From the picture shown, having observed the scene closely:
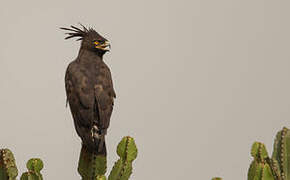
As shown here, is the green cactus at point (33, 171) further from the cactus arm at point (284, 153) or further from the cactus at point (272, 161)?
the cactus arm at point (284, 153)

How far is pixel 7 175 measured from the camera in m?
3.91

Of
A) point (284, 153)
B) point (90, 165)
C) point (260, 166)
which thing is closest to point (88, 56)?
point (90, 165)

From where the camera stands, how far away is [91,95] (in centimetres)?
411

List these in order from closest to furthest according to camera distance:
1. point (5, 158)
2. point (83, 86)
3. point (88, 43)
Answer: point (5, 158) → point (83, 86) → point (88, 43)

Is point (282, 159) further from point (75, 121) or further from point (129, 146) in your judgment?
point (75, 121)

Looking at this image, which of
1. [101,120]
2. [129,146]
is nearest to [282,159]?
[129,146]

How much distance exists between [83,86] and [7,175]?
3.65ft

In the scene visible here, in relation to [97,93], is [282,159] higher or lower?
lower

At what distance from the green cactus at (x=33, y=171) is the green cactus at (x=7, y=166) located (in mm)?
108

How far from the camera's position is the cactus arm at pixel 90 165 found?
13.2 ft

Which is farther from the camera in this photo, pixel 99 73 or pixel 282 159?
pixel 282 159

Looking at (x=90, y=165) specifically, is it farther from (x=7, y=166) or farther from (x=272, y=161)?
(x=272, y=161)

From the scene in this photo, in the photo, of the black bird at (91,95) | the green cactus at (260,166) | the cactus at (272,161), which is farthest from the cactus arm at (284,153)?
the black bird at (91,95)

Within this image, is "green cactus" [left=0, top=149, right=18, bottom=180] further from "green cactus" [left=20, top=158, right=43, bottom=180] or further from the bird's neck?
the bird's neck
